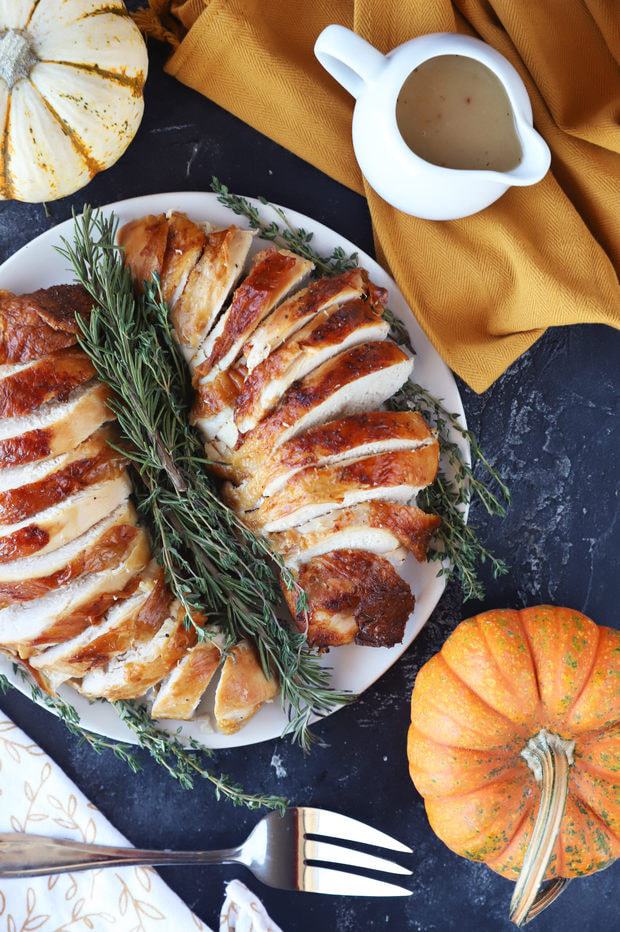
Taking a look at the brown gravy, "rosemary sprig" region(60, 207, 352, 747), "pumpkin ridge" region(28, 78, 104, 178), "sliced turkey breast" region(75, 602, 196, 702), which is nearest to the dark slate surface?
"rosemary sprig" region(60, 207, 352, 747)

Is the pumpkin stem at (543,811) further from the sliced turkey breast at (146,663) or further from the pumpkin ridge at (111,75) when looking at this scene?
the pumpkin ridge at (111,75)

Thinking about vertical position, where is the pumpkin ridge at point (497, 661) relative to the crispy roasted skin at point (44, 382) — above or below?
below

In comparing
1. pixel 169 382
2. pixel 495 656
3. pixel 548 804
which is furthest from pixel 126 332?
pixel 548 804

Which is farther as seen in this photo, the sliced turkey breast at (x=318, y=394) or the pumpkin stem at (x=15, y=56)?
the sliced turkey breast at (x=318, y=394)

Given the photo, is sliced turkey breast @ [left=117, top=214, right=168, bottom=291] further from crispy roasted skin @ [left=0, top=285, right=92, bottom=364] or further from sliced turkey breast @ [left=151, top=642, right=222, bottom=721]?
sliced turkey breast @ [left=151, top=642, right=222, bottom=721]

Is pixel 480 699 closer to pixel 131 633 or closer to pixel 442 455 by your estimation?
pixel 442 455

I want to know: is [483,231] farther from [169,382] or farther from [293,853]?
[293,853]

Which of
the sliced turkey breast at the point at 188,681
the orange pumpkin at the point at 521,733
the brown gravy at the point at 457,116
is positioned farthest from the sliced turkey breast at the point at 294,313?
the orange pumpkin at the point at 521,733
